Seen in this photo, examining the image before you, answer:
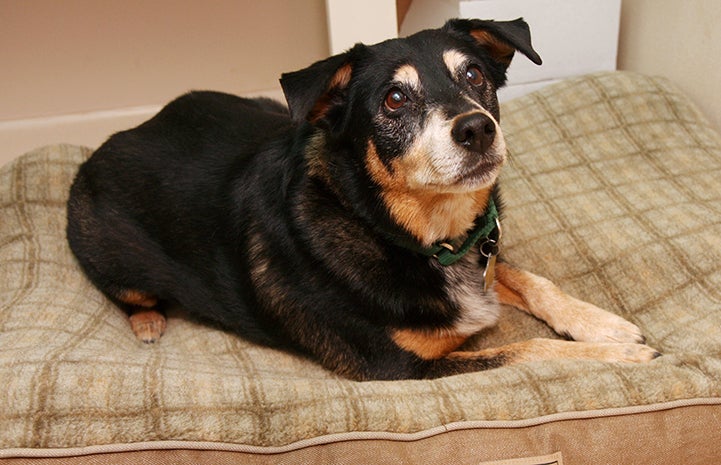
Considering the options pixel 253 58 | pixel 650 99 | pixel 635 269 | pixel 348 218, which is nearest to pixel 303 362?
pixel 348 218

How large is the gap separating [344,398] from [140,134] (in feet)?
4.52

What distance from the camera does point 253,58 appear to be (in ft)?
13.4

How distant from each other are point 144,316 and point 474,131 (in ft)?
4.84

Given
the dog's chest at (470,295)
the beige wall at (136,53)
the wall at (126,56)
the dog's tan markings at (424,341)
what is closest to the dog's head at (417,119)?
the dog's chest at (470,295)

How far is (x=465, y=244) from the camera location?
6.86 ft

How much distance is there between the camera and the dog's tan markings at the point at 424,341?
79.0 inches

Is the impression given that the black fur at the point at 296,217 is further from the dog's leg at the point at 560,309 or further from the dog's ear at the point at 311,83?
the dog's leg at the point at 560,309

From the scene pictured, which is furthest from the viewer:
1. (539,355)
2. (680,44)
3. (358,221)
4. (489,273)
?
(680,44)

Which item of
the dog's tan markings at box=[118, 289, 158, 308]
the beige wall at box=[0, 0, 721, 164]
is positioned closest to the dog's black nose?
the dog's tan markings at box=[118, 289, 158, 308]

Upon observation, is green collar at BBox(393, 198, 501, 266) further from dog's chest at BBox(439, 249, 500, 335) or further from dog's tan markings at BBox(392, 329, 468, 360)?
dog's tan markings at BBox(392, 329, 468, 360)

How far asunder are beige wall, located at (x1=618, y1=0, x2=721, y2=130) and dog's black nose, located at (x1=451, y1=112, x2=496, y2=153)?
1898mm

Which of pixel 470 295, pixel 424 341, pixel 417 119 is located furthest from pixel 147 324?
pixel 417 119

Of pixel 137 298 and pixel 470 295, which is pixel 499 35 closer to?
pixel 470 295

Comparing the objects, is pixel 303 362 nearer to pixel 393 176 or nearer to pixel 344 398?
pixel 344 398
